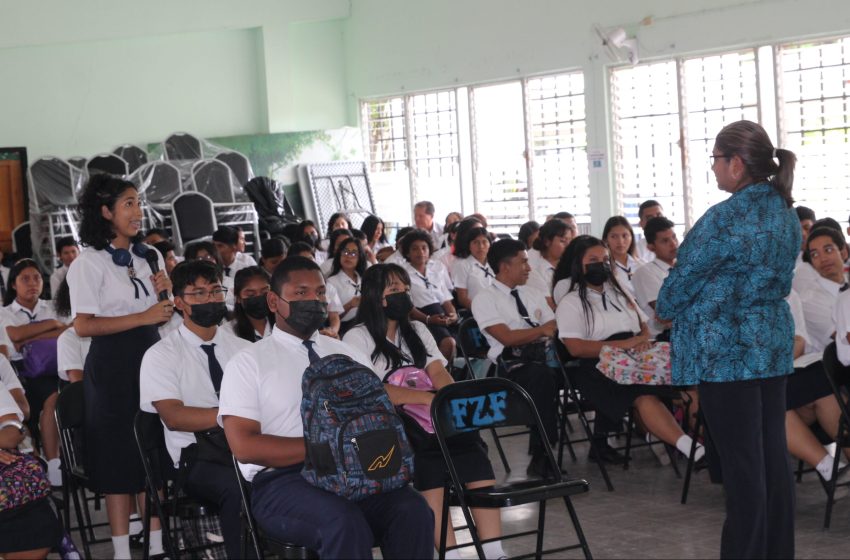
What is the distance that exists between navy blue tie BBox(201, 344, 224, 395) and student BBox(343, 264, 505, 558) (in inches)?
26.0

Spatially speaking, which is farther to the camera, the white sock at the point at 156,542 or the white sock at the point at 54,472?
the white sock at the point at 54,472

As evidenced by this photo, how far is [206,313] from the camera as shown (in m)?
4.25

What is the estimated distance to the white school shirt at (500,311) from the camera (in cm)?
627

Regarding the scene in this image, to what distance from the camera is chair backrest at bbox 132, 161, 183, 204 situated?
43.2ft

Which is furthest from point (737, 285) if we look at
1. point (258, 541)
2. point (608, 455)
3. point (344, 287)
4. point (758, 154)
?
point (344, 287)

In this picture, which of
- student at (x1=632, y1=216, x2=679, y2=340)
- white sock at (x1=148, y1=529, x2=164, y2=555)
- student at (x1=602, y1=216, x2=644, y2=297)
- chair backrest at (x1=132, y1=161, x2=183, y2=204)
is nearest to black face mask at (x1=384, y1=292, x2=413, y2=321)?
white sock at (x1=148, y1=529, x2=164, y2=555)

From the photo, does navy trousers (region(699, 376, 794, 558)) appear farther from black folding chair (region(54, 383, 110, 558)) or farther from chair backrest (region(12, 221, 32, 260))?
chair backrest (region(12, 221, 32, 260))

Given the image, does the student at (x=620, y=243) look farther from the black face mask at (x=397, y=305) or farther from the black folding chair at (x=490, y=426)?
the black folding chair at (x=490, y=426)

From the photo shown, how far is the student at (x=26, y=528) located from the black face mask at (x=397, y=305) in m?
1.64

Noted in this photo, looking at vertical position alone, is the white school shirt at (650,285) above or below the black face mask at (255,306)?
below

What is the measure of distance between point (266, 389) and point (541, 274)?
15.1 ft

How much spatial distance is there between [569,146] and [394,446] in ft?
33.5

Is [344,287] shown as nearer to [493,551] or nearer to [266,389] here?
[493,551]

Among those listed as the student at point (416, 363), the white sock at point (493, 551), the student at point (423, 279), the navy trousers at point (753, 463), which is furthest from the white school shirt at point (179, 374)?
the student at point (423, 279)
